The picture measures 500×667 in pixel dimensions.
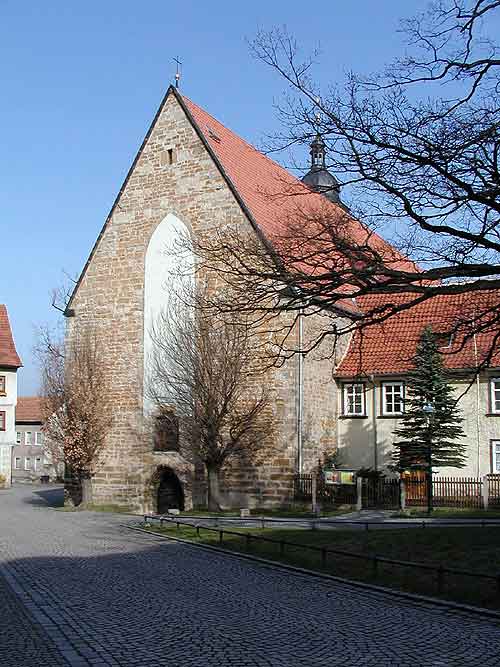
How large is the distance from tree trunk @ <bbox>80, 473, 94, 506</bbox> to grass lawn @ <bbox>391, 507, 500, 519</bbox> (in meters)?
12.0

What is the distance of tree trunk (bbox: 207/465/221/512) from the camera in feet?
88.3

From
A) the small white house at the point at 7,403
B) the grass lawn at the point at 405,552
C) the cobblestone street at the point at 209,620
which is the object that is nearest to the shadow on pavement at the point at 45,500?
the small white house at the point at 7,403

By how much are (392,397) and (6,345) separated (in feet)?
100

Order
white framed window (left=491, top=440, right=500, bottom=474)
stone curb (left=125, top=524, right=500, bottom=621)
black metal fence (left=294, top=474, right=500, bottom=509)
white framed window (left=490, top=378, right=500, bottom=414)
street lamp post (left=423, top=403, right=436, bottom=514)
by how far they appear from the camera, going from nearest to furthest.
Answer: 1. stone curb (left=125, top=524, right=500, bottom=621)
2. street lamp post (left=423, top=403, right=436, bottom=514)
3. black metal fence (left=294, top=474, right=500, bottom=509)
4. white framed window (left=491, top=440, right=500, bottom=474)
5. white framed window (left=490, top=378, right=500, bottom=414)

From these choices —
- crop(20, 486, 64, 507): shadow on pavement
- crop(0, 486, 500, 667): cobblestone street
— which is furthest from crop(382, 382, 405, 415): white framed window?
crop(0, 486, 500, 667): cobblestone street

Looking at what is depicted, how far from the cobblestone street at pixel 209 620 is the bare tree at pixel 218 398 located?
10822 mm

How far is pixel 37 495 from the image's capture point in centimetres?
4291

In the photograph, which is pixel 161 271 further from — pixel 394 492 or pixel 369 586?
pixel 369 586

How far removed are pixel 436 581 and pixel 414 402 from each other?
1515 cm

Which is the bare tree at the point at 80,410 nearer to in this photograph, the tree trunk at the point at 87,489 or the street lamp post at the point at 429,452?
the tree trunk at the point at 87,489

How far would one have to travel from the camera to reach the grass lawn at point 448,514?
2250 centimetres

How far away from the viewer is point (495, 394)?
28.1 meters

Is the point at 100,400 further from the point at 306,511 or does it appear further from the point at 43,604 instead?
the point at 43,604

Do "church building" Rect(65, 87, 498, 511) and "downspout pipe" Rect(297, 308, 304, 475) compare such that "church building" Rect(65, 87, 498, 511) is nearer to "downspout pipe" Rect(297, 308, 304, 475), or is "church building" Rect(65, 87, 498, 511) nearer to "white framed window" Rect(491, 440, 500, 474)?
"downspout pipe" Rect(297, 308, 304, 475)
